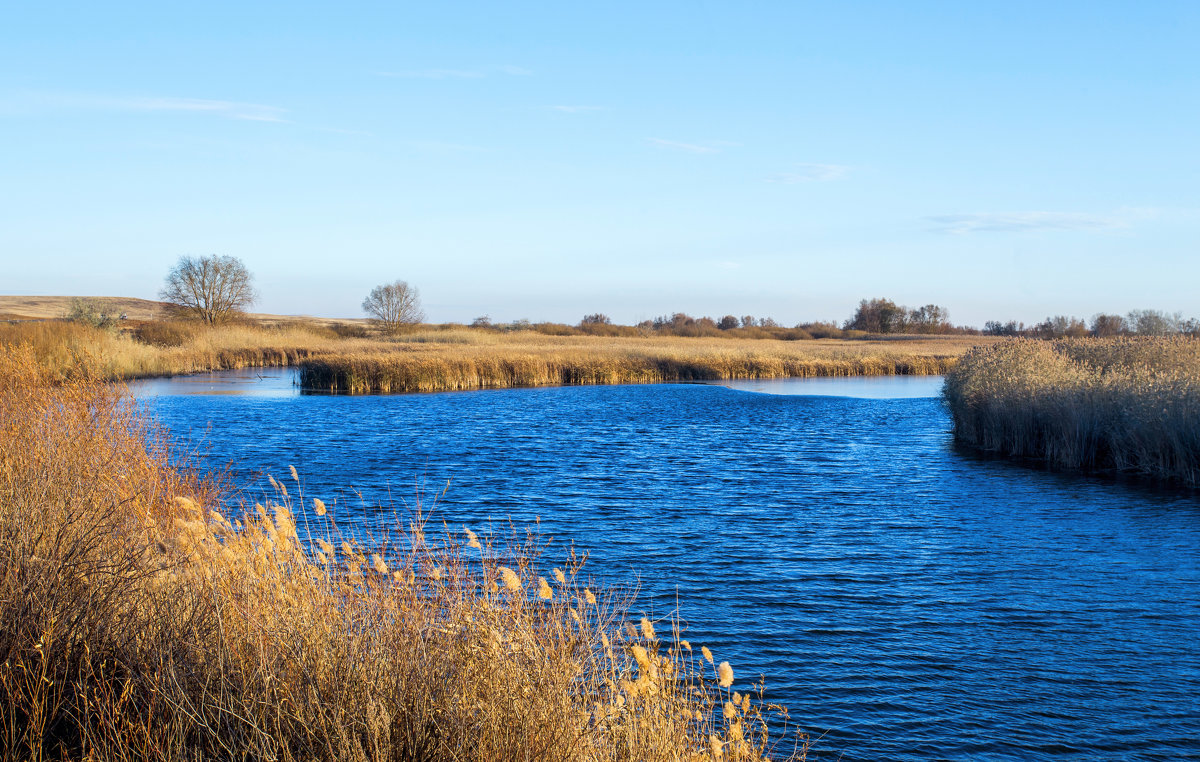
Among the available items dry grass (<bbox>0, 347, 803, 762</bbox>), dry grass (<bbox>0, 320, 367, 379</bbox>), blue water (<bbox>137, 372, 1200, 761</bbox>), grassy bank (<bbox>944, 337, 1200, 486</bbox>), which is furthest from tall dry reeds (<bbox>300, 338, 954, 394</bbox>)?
dry grass (<bbox>0, 347, 803, 762</bbox>)

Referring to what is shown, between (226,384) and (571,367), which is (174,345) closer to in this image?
(226,384)

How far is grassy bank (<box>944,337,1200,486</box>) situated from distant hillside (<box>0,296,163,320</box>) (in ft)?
297

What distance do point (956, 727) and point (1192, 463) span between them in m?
12.1

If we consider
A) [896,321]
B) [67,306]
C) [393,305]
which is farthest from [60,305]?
[896,321]

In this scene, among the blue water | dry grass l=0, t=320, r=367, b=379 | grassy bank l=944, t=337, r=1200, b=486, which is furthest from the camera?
dry grass l=0, t=320, r=367, b=379

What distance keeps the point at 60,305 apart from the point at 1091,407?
118526 millimetres

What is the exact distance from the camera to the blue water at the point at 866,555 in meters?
6.11

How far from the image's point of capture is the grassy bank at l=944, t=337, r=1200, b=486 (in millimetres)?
15443

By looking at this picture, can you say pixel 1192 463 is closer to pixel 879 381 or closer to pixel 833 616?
pixel 833 616

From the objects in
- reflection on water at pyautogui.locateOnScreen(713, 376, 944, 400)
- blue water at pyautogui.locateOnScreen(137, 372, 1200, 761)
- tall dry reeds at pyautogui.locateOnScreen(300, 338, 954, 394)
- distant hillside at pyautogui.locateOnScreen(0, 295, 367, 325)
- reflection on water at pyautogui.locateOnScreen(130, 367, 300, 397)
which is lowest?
blue water at pyautogui.locateOnScreen(137, 372, 1200, 761)

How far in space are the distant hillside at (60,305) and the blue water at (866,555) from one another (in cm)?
8452

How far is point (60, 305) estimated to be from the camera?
10662cm

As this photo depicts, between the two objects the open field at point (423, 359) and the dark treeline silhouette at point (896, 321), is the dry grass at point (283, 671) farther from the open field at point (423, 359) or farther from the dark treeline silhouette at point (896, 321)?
the dark treeline silhouette at point (896, 321)

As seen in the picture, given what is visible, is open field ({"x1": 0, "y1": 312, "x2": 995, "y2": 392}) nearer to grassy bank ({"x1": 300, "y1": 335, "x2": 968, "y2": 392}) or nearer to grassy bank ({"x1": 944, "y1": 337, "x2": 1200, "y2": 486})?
grassy bank ({"x1": 300, "y1": 335, "x2": 968, "y2": 392})
